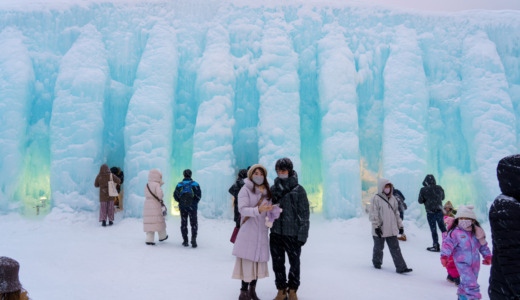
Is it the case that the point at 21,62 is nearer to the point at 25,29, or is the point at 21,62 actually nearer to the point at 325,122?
the point at 25,29

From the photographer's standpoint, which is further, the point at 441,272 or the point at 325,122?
the point at 325,122

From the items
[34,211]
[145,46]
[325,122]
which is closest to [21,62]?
[145,46]

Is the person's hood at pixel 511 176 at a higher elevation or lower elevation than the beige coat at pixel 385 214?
higher

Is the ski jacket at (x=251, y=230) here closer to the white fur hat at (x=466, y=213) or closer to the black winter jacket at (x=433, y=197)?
the white fur hat at (x=466, y=213)

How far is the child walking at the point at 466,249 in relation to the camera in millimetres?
Result: 3752

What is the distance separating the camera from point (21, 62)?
437 inches

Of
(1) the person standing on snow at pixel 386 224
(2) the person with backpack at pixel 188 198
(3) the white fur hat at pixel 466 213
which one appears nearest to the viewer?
(3) the white fur hat at pixel 466 213

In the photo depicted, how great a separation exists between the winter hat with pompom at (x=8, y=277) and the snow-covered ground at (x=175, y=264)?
2.63 m

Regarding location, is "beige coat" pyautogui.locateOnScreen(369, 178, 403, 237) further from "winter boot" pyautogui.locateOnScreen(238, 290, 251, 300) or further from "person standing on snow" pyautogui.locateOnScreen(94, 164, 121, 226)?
"person standing on snow" pyautogui.locateOnScreen(94, 164, 121, 226)

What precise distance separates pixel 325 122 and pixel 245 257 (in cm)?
766

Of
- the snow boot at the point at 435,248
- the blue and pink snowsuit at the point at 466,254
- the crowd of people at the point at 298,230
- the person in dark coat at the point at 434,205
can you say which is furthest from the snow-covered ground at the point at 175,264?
the blue and pink snowsuit at the point at 466,254

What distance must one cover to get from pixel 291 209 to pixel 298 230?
25 centimetres

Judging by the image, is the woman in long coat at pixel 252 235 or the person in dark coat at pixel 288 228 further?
the person in dark coat at pixel 288 228

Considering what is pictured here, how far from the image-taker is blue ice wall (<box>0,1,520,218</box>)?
33.6ft
